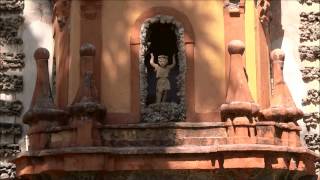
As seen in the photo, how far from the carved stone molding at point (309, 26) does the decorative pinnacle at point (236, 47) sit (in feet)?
7.85

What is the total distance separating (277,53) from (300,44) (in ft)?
5.97

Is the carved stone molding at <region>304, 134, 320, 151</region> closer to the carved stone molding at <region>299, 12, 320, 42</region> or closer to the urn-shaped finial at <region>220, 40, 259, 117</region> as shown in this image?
the carved stone molding at <region>299, 12, 320, 42</region>

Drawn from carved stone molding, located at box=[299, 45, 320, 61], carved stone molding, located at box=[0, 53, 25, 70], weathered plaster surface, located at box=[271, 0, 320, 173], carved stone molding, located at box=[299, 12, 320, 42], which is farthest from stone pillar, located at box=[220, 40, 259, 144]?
carved stone molding, located at box=[0, 53, 25, 70]

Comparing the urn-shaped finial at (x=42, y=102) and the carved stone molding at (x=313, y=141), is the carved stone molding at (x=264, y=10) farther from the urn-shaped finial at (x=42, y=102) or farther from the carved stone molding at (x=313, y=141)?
the urn-shaped finial at (x=42, y=102)

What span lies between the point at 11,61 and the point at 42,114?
7.16 ft

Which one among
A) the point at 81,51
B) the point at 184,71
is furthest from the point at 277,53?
the point at 81,51

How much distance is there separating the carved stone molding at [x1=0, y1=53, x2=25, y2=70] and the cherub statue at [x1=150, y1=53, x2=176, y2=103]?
2.40 meters

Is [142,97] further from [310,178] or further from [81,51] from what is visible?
[310,178]

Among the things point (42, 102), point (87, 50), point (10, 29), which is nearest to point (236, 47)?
point (87, 50)

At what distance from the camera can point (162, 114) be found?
9.64 m

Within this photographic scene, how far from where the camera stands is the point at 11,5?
1154 cm

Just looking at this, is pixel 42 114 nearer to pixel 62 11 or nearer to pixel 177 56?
pixel 62 11

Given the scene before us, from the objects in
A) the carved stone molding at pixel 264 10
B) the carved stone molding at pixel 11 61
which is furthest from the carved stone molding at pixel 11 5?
the carved stone molding at pixel 264 10

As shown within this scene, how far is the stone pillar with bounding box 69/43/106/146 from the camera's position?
900 cm
